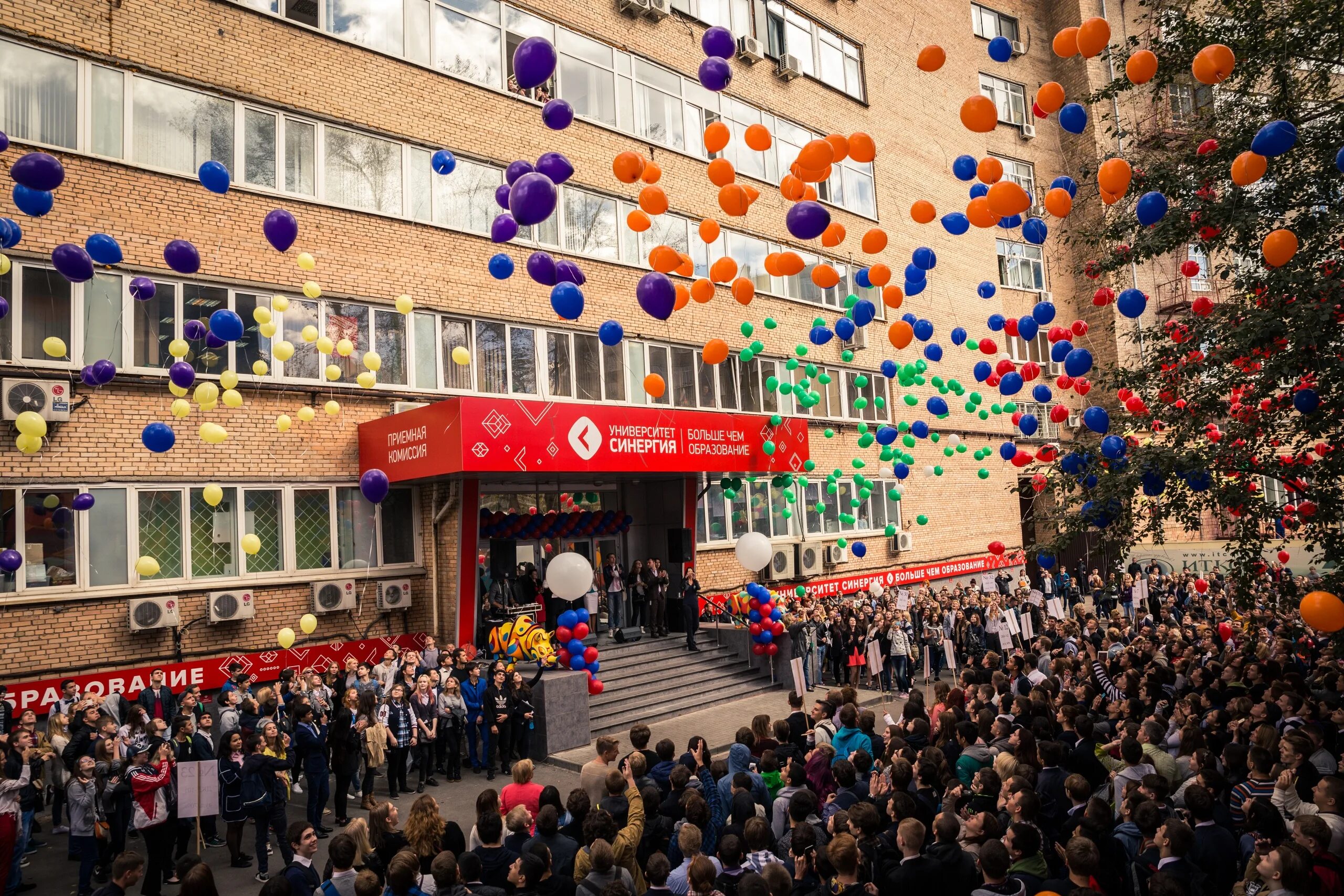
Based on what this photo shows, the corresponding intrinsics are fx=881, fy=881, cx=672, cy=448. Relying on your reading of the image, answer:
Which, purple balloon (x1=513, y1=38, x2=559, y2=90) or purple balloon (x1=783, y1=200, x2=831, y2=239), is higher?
purple balloon (x1=513, y1=38, x2=559, y2=90)

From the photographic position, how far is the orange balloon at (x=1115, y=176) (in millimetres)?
8945

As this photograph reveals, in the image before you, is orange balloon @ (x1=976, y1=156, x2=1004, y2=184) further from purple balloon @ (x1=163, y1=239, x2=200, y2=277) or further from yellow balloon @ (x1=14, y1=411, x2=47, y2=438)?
yellow balloon @ (x1=14, y1=411, x2=47, y2=438)

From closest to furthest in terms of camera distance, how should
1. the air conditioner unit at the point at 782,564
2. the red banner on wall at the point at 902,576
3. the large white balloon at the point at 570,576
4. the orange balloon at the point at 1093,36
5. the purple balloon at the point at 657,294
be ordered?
the orange balloon at the point at 1093,36 < the purple balloon at the point at 657,294 < the large white balloon at the point at 570,576 < the air conditioner unit at the point at 782,564 < the red banner on wall at the point at 902,576

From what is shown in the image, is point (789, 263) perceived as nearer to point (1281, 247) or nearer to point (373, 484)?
point (1281, 247)

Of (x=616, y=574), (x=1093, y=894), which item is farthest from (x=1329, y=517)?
(x=616, y=574)

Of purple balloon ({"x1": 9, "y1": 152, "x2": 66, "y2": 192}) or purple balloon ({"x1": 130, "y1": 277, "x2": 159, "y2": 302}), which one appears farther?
purple balloon ({"x1": 130, "y1": 277, "x2": 159, "y2": 302})

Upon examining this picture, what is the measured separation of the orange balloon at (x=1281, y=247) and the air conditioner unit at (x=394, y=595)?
13089 mm

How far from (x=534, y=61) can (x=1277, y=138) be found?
7.09 metres

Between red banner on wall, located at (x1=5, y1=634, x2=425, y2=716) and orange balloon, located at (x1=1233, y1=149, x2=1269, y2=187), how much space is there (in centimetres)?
1185

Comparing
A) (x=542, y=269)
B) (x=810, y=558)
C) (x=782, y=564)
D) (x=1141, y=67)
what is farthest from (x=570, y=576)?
(x=810, y=558)

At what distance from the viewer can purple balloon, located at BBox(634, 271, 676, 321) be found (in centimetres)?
1084

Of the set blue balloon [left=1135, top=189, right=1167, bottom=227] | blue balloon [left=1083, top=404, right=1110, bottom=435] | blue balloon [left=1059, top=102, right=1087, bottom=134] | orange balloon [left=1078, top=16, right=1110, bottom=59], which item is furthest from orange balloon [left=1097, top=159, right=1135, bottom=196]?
blue balloon [left=1083, top=404, right=1110, bottom=435]

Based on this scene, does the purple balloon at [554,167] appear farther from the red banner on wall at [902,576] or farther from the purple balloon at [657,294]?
the red banner on wall at [902,576]

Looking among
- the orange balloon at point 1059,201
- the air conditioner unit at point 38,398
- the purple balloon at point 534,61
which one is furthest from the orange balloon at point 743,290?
the air conditioner unit at point 38,398
